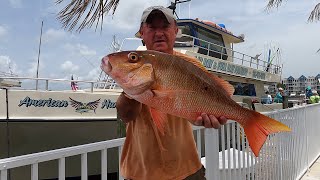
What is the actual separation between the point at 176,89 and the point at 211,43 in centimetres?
1128

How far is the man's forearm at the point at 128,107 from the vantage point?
170 cm

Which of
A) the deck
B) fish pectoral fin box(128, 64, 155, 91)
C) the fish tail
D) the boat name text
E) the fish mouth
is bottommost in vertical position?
the deck

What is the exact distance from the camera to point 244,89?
49.0 feet

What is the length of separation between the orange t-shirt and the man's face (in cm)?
32

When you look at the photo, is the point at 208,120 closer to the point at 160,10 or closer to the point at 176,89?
the point at 176,89

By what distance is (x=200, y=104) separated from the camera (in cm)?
157

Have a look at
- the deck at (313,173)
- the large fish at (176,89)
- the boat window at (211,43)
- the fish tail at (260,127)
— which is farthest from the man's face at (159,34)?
the boat window at (211,43)

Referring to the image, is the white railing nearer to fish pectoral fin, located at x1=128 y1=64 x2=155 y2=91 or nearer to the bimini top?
fish pectoral fin, located at x1=128 y1=64 x2=155 y2=91

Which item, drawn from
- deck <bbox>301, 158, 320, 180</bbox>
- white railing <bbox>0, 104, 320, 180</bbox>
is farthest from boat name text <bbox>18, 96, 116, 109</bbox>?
deck <bbox>301, 158, 320, 180</bbox>

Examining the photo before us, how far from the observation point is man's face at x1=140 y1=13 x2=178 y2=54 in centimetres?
185

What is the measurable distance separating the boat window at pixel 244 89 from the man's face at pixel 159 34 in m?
12.5

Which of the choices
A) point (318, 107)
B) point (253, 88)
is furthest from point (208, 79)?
point (253, 88)

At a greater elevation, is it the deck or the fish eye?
the fish eye

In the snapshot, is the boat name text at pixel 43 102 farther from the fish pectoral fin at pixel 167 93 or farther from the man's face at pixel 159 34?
the fish pectoral fin at pixel 167 93
